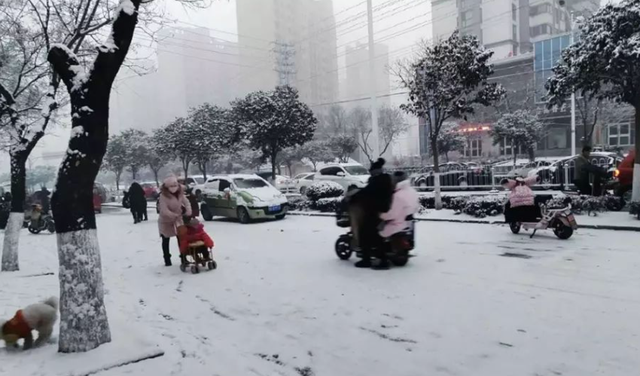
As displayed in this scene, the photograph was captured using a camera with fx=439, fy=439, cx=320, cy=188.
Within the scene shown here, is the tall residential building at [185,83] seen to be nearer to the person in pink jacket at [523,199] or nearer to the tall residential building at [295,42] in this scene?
the tall residential building at [295,42]

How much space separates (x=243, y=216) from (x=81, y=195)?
1043 cm

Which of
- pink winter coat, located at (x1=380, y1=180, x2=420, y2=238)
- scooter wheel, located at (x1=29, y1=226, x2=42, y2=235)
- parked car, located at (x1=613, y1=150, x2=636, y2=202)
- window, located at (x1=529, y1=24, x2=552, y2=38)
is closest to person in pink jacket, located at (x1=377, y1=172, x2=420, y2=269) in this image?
pink winter coat, located at (x1=380, y1=180, x2=420, y2=238)

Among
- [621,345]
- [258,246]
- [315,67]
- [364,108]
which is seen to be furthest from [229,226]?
[315,67]

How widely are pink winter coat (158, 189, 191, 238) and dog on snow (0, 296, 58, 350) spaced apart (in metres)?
3.55

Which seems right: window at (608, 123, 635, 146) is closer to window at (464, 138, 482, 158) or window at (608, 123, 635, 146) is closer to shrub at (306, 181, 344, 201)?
window at (464, 138, 482, 158)

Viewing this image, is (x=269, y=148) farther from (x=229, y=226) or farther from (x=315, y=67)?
(x=315, y=67)

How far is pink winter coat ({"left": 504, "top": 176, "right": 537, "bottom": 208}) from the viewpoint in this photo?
8844 millimetres

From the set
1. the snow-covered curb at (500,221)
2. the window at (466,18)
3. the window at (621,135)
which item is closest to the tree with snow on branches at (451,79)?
the snow-covered curb at (500,221)

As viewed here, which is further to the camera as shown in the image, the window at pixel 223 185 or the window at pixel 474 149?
the window at pixel 474 149

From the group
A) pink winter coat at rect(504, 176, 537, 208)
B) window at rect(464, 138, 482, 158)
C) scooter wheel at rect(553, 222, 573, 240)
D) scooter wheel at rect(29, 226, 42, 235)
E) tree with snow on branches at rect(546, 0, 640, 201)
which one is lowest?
scooter wheel at rect(29, 226, 42, 235)

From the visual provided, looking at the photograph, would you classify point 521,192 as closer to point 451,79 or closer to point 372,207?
point 372,207

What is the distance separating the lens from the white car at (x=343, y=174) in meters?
20.8

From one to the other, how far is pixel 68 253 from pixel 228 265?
396 centimetres

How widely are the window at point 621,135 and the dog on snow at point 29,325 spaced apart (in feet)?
147
